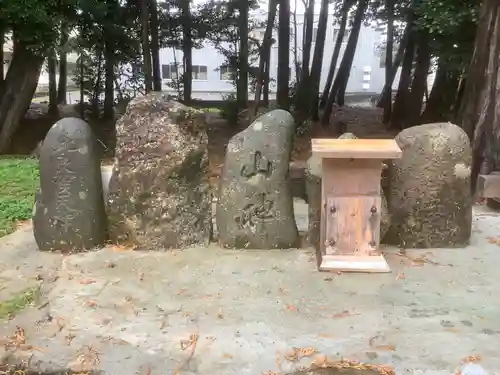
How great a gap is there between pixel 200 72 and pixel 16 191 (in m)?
18.7

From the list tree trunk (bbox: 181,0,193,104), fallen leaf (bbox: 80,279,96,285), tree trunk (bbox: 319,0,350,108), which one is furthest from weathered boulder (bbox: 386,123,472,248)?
tree trunk (bbox: 181,0,193,104)

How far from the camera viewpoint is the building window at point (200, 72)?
25.5m

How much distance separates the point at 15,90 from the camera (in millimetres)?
11812

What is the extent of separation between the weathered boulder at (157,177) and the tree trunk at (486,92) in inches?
168

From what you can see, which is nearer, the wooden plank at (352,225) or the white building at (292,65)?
the wooden plank at (352,225)

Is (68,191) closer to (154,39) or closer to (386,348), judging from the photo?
(386,348)

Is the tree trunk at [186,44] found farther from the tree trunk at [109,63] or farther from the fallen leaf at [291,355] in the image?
the fallen leaf at [291,355]

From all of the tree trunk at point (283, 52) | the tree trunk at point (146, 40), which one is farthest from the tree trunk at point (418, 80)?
the tree trunk at point (146, 40)

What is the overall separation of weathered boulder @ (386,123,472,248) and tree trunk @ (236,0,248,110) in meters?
10.3

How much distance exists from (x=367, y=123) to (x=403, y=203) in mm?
12240

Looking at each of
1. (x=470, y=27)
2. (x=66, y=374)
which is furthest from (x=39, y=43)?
(x=66, y=374)

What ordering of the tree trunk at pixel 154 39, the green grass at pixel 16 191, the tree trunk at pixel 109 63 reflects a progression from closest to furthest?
the green grass at pixel 16 191
the tree trunk at pixel 109 63
the tree trunk at pixel 154 39

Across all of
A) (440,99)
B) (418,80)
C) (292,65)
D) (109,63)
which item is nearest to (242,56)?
(109,63)

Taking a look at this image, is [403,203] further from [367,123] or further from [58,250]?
[367,123]
